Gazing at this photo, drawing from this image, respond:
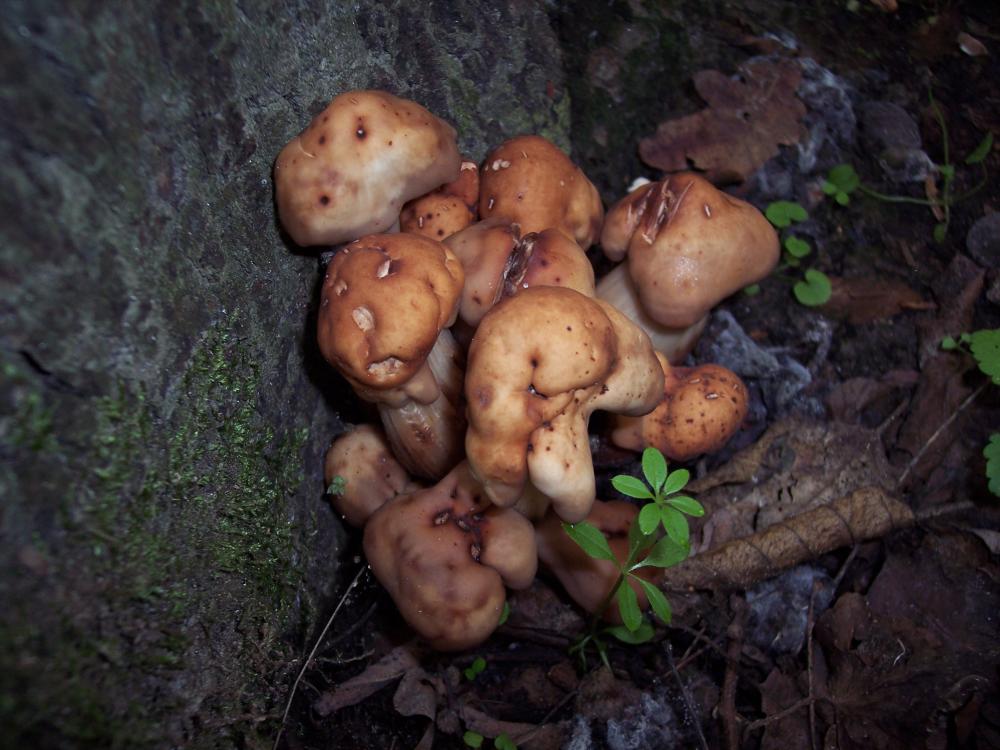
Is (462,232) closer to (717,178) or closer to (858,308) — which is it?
(717,178)

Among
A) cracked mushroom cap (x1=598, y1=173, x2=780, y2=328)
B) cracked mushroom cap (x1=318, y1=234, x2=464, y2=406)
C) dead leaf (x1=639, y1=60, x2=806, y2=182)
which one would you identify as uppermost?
cracked mushroom cap (x1=318, y1=234, x2=464, y2=406)

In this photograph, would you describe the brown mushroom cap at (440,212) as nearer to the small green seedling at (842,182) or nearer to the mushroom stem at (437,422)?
the mushroom stem at (437,422)

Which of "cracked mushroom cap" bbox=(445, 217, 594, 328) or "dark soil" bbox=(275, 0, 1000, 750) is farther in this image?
"dark soil" bbox=(275, 0, 1000, 750)

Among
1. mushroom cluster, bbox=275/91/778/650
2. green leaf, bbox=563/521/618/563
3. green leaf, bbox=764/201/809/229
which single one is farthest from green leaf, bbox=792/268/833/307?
green leaf, bbox=563/521/618/563

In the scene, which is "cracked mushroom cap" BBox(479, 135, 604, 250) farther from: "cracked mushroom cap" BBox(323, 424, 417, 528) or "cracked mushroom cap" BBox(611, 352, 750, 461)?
"cracked mushroom cap" BBox(323, 424, 417, 528)

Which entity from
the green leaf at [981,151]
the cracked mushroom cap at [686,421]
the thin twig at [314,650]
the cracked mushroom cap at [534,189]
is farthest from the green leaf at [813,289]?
the thin twig at [314,650]

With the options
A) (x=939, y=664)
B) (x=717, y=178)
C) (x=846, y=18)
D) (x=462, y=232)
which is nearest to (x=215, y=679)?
(x=462, y=232)

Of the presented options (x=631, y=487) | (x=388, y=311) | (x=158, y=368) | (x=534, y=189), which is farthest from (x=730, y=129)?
(x=158, y=368)
